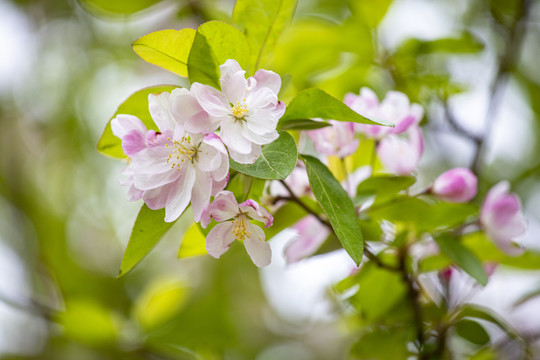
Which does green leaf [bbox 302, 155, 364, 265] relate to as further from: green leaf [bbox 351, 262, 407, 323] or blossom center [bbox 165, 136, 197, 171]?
green leaf [bbox 351, 262, 407, 323]

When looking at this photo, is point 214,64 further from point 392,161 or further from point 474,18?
point 474,18

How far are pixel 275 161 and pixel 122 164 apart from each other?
1994 mm

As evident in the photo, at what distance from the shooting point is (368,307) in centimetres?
97

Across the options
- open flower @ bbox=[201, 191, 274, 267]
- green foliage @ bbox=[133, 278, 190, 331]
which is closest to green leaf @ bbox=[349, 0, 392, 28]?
open flower @ bbox=[201, 191, 274, 267]

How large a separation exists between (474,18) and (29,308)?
177 centimetres

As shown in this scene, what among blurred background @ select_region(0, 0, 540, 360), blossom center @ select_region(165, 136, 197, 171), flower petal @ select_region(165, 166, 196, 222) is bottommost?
blurred background @ select_region(0, 0, 540, 360)

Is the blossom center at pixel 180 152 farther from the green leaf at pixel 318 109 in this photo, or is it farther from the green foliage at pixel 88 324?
the green foliage at pixel 88 324

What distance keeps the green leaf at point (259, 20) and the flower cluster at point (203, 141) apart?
11 centimetres

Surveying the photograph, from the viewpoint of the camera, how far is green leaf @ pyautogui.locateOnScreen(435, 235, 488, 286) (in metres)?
0.84

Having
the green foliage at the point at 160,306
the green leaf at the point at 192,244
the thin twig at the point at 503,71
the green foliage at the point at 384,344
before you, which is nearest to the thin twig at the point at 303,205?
the green leaf at the point at 192,244

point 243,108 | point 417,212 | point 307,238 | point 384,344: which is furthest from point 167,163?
point 384,344

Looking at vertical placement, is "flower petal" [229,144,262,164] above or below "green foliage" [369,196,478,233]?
above

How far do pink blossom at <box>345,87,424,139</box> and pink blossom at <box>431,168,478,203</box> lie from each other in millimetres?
118

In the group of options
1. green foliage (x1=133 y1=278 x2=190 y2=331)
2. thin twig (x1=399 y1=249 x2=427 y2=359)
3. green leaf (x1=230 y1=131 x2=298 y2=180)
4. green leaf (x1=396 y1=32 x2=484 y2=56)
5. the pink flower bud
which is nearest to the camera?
green leaf (x1=230 y1=131 x2=298 y2=180)
